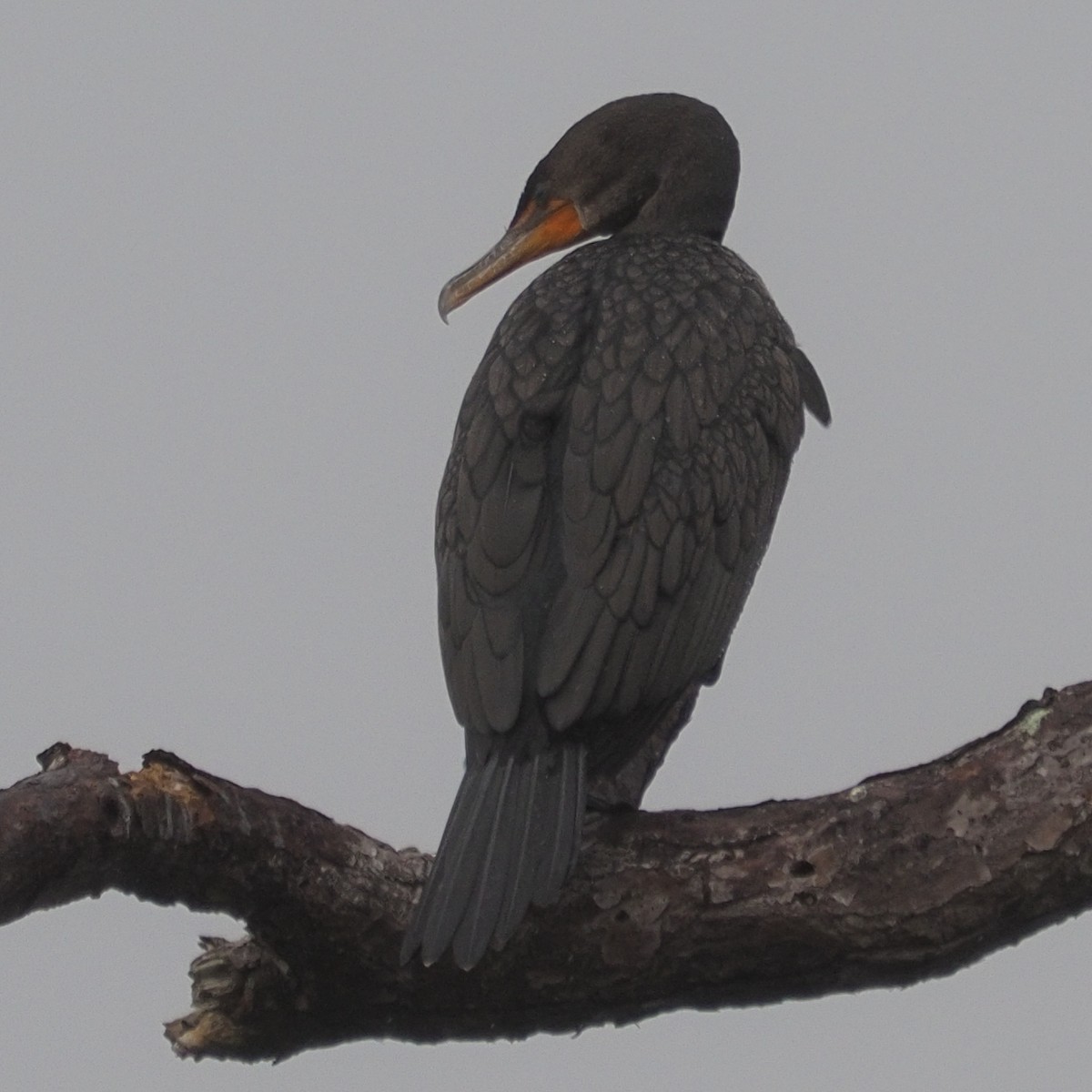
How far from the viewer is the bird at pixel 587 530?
161 inches

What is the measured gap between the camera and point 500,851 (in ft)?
13.2

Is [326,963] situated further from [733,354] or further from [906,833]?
[733,354]

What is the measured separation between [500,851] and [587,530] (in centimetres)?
77

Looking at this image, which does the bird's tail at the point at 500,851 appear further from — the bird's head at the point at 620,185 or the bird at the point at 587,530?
the bird's head at the point at 620,185

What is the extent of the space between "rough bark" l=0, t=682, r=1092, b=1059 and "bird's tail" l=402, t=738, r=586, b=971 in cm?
18

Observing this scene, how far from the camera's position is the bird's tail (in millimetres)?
3898

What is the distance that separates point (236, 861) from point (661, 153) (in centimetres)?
275

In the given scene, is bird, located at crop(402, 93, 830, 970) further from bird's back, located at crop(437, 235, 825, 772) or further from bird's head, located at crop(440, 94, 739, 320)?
bird's head, located at crop(440, 94, 739, 320)

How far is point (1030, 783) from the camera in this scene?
4.00 m

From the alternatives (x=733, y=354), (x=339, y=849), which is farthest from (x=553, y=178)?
(x=339, y=849)

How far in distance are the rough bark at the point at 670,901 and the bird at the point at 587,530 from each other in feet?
0.62

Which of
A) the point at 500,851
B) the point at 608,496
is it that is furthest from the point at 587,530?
the point at 500,851

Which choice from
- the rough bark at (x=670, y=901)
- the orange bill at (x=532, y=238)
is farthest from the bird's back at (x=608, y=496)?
the orange bill at (x=532, y=238)

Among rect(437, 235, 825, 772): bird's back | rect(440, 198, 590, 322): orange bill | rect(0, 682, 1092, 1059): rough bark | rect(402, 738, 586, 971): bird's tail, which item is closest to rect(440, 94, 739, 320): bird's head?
rect(440, 198, 590, 322): orange bill
